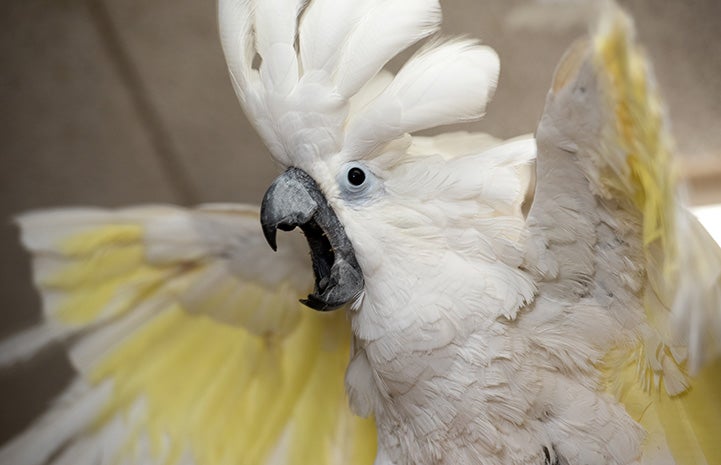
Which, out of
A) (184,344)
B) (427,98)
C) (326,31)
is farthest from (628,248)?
(184,344)

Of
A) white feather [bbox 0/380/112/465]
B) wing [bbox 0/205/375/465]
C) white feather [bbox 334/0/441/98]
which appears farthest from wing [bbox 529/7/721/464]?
white feather [bbox 0/380/112/465]

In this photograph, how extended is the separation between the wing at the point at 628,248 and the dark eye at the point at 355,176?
7.7 inches

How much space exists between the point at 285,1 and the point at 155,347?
567 mm

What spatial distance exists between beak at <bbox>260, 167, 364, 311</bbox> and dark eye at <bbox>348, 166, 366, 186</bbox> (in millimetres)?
37

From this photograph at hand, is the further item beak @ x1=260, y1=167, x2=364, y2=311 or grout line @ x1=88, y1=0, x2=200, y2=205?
grout line @ x1=88, y1=0, x2=200, y2=205

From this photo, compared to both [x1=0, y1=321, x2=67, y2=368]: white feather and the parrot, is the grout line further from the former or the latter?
the parrot

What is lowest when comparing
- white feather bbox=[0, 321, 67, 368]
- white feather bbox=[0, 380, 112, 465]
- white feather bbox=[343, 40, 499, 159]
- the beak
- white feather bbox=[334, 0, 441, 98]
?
white feather bbox=[0, 380, 112, 465]

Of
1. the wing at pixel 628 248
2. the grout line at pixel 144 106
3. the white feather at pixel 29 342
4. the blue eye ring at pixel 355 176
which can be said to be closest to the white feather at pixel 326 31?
the blue eye ring at pixel 355 176

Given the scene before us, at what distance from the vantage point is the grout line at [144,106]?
5.06 feet

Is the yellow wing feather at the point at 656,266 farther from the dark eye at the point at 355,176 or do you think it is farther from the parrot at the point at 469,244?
the dark eye at the point at 355,176

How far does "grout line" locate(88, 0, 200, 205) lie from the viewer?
5.06 feet

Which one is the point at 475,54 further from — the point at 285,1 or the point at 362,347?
the point at 362,347

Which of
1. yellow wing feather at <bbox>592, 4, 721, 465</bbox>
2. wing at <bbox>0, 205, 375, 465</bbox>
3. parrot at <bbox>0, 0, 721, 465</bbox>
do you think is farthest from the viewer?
wing at <bbox>0, 205, 375, 465</bbox>

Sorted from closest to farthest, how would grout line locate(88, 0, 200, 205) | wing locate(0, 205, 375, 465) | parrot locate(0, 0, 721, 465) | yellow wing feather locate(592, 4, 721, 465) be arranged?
yellow wing feather locate(592, 4, 721, 465)
parrot locate(0, 0, 721, 465)
wing locate(0, 205, 375, 465)
grout line locate(88, 0, 200, 205)
